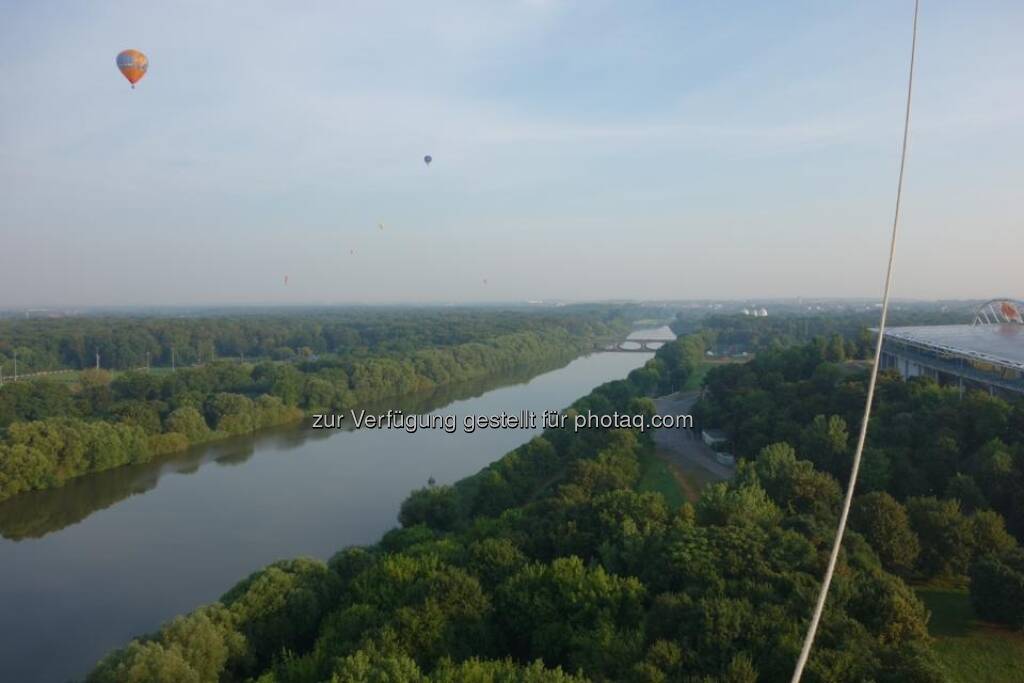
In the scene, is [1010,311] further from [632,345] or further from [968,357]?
[632,345]

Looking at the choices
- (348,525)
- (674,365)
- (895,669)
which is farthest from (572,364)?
(895,669)

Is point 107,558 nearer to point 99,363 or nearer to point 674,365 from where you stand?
point 674,365

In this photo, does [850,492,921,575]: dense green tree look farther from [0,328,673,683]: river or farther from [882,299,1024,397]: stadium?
[0,328,673,683]: river

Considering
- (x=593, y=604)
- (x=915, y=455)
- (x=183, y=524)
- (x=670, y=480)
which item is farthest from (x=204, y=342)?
(x=593, y=604)

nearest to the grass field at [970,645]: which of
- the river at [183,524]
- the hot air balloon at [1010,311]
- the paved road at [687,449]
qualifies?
the paved road at [687,449]

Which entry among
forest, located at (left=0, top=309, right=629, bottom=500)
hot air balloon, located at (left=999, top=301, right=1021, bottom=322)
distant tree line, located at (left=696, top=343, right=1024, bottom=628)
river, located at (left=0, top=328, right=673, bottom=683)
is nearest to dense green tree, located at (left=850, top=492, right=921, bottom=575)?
distant tree line, located at (left=696, top=343, right=1024, bottom=628)

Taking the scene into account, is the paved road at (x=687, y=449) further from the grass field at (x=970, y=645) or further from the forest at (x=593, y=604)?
the grass field at (x=970, y=645)

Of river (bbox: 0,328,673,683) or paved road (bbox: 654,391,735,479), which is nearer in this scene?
river (bbox: 0,328,673,683)
